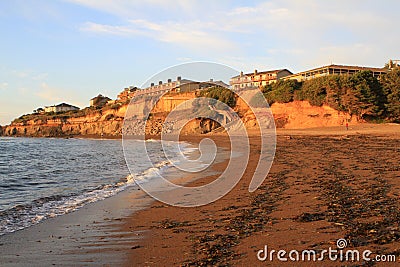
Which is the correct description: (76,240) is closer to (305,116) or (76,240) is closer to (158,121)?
(305,116)

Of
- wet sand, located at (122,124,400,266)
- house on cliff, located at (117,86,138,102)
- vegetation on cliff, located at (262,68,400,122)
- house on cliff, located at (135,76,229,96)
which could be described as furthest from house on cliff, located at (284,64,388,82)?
house on cliff, located at (117,86,138,102)

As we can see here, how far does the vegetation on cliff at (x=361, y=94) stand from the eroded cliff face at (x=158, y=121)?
1.27 m

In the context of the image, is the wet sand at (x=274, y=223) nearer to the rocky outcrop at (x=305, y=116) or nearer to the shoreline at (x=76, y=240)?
the shoreline at (x=76, y=240)

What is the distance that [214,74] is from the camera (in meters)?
10.4

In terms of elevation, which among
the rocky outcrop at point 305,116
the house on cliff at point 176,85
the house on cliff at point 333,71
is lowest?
the rocky outcrop at point 305,116

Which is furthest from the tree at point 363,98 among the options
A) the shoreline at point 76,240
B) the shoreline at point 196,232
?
the shoreline at point 76,240

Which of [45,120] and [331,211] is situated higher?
[45,120]

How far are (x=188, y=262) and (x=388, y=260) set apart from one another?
233cm

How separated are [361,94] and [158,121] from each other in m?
45.3

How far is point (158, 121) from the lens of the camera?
76188 millimetres

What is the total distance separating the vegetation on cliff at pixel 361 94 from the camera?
41.3 metres

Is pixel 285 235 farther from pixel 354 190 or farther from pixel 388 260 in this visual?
pixel 354 190

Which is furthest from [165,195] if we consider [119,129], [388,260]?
[119,129]

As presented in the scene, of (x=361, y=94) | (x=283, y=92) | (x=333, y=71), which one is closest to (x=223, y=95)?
(x=283, y=92)
